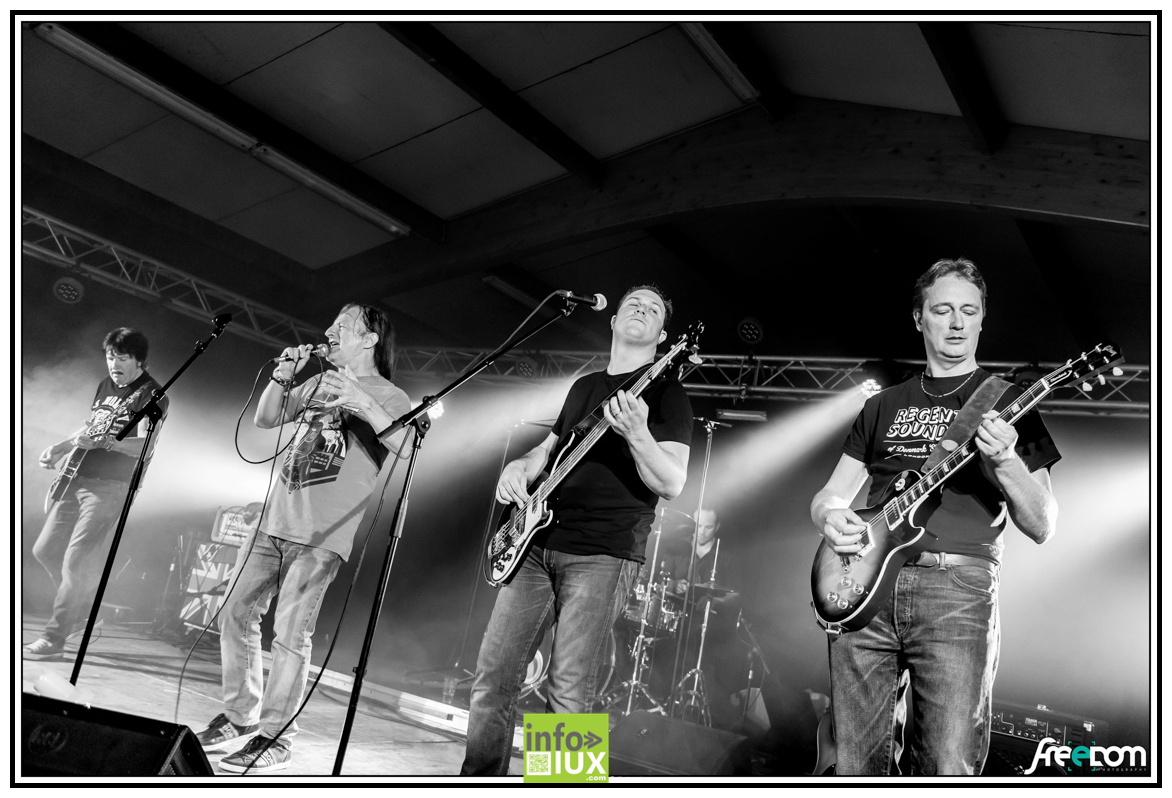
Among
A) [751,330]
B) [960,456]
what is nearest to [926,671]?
[960,456]

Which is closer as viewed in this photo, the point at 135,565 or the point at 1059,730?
the point at 1059,730

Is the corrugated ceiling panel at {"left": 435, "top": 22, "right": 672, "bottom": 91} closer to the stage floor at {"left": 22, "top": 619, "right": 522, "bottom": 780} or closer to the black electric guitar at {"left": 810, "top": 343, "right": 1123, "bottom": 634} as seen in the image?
the black electric guitar at {"left": 810, "top": 343, "right": 1123, "bottom": 634}

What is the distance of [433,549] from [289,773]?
519 cm

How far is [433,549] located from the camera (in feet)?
26.9

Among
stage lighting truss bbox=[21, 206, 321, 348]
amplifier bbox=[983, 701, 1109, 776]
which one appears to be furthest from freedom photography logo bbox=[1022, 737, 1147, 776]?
stage lighting truss bbox=[21, 206, 321, 348]

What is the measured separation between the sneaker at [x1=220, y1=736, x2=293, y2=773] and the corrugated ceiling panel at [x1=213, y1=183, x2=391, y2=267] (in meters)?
3.61

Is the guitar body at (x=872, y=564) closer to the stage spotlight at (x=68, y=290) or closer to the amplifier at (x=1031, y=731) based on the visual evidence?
the amplifier at (x=1031, y=731)

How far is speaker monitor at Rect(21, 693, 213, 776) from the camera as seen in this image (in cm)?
208

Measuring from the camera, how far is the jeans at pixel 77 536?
4.75 metres

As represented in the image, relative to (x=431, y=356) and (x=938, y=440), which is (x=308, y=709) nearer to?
(x=938, y=440)

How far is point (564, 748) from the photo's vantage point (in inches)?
98.0

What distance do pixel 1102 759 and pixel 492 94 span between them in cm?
402
